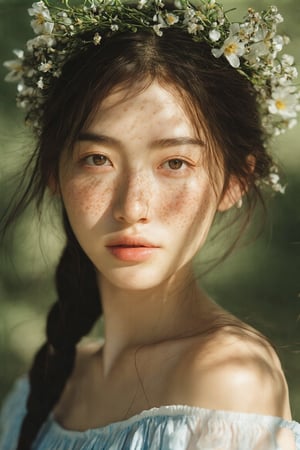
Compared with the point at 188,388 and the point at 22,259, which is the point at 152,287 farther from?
the point at 22,259

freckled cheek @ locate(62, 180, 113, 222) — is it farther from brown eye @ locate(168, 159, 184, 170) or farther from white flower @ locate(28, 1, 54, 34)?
white flower @ locate(28, 1, 54, 34)

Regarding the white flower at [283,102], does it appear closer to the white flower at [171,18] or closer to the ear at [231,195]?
the ear at [231,195]

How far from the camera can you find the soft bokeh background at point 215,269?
257cm

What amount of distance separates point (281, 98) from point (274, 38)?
0.14 m

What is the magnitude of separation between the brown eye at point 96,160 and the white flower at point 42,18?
1.11ft

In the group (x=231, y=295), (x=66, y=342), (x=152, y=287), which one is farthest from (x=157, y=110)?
(x=231, y=295)

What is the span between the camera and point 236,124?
193 centimetres

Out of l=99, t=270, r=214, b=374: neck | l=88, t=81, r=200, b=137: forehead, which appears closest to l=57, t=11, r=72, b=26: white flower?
l=88, t=81, r=200, b=137: forehead

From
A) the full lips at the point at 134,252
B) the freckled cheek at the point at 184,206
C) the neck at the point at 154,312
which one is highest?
the freckled cheek at the point at 184,206

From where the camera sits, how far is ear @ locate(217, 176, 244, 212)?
193 cm

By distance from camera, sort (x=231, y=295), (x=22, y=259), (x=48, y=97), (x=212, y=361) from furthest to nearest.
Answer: (x=22, y=259)
(x=231, y=295)
(x=48, y=97)
(x=212, y=361)

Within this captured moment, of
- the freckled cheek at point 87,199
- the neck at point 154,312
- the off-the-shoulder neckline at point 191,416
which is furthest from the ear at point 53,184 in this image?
the off-the-shoulder neckline at point 191,416

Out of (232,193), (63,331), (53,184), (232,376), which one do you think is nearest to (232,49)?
(232,193)

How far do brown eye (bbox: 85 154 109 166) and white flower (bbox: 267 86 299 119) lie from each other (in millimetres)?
432
